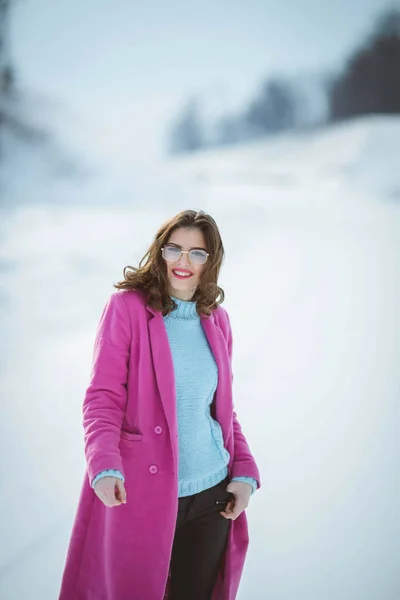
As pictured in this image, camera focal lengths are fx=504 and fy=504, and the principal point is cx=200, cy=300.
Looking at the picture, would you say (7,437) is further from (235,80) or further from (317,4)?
(317,4)

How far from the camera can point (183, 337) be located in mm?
1392

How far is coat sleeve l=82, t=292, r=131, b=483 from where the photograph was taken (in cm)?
114

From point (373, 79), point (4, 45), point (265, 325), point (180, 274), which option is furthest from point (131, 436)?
point (373, 79)

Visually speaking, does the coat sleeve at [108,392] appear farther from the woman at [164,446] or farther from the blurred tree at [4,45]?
the blurred tree at [4,45]

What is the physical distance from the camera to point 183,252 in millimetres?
1399

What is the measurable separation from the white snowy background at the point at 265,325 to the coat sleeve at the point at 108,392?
3.22ft

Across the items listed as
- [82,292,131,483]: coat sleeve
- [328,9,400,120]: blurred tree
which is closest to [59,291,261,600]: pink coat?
[82,292,131,483]: coat sleeve

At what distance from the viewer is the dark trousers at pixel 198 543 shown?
1318 mm

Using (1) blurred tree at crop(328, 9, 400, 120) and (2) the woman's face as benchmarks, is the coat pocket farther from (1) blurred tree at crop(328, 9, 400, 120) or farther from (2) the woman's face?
(1) blurred tree at crop(328, 9, 400, 120)

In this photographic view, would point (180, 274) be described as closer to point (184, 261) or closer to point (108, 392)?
point (184, 261)

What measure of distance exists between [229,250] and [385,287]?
2.68 feet

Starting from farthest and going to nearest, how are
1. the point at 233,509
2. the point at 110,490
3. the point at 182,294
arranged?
the point at 182,294 < the point at 233,509 < the point at 110,490

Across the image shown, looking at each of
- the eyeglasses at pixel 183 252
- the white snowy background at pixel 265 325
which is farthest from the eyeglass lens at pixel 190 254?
the white snowy background at pixel 265 325

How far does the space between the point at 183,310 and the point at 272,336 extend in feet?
3.88
